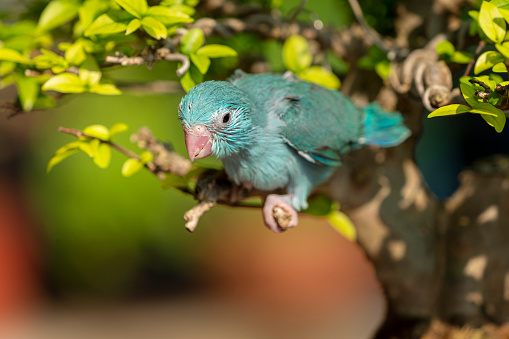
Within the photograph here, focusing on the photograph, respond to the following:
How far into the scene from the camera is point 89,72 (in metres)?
0.76

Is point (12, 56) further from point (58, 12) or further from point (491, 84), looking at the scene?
point (491, 84)

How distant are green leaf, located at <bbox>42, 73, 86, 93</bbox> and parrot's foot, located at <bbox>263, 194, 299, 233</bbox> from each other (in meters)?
0.35

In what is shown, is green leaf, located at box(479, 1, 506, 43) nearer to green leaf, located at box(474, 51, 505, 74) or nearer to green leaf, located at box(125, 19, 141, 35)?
green leaf, located at box(474, 51, 505, 74)

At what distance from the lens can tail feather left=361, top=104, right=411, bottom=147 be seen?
926 mm

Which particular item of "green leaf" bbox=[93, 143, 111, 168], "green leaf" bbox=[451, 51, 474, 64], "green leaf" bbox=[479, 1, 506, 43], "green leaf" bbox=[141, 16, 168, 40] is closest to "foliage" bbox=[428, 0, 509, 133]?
"green leaf" bbox=[479, 1, 506, 43]

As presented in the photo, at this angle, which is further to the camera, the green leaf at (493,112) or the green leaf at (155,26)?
the green leaf at (155,26)

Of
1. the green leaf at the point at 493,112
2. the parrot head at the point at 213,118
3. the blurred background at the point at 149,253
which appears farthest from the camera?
the blurred background at the point at 149,253

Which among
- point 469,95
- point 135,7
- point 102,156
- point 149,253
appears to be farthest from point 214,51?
point 149,253

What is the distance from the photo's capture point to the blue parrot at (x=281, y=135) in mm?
739

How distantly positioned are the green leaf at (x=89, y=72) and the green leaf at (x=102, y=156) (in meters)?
0.10

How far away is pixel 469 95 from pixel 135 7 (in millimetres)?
448

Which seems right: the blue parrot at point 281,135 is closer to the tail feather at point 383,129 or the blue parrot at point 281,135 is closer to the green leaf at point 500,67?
the tail feather at point 383,129

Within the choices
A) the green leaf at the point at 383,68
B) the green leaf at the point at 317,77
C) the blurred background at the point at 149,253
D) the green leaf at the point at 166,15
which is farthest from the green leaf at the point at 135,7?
the blurred background at the point at 149,253

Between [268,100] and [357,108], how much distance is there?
204 millimetres
